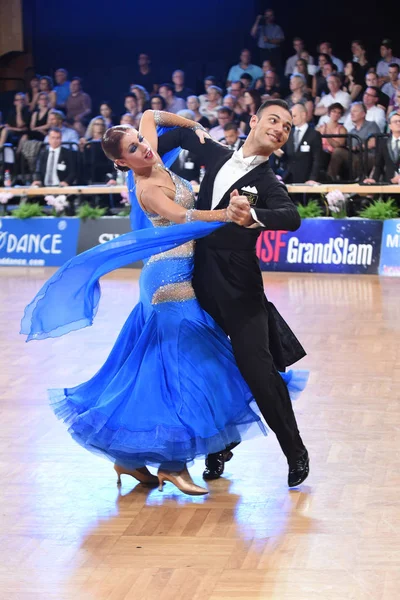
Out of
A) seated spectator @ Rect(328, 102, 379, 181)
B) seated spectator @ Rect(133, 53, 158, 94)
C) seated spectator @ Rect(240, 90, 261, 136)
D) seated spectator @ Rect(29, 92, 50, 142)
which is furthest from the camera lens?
seated spectator @ Rect(133, 53, 158, 94)

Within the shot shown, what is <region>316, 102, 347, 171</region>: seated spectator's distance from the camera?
10719 millimetres

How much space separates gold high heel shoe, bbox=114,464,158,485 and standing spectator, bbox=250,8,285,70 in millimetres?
10178

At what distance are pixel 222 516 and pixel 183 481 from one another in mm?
293

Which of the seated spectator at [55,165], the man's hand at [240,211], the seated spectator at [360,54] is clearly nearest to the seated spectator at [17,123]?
the seated spectator at [55,165]

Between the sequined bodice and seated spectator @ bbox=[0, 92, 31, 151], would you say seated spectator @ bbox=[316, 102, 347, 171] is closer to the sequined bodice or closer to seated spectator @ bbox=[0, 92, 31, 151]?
seated spectator @ bbox=[0, 92, 31, 151]

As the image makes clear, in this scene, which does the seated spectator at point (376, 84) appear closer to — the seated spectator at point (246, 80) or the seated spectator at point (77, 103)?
the seated spectator at point (246, 80)

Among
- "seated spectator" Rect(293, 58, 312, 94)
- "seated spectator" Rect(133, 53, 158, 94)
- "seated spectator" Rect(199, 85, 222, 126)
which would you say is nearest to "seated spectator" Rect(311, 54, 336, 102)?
"seated spectator" Rect(293, 58, 312, 94)

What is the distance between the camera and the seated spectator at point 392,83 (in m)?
11.4

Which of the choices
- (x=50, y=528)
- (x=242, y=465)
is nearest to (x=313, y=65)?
(x=242, y=465)

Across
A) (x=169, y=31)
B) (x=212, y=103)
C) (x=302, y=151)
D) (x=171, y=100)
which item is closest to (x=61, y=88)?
(x=169, y=31)

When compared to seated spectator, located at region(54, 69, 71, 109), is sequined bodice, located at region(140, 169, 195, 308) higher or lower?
higher

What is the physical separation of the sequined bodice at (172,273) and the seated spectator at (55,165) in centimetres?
815

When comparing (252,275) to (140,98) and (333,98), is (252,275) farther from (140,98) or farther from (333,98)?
(140,98)

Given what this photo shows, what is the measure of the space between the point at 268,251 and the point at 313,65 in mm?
3085
